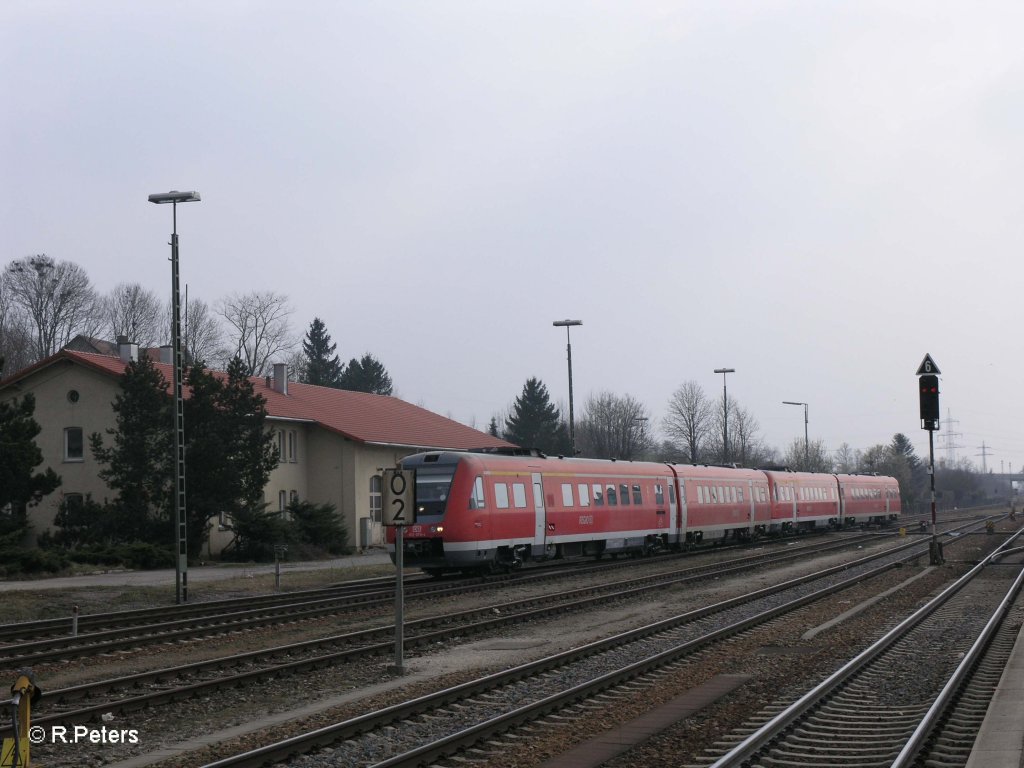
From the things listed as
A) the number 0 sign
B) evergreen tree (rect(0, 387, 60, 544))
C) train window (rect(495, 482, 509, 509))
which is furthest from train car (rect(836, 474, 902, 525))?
the number 0 sign

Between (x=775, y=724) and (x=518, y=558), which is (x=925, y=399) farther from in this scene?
(x=775, y=724)

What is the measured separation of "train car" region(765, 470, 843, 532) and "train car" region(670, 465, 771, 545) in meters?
1.45

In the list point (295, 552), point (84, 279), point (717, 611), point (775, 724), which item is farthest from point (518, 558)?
point (84, 279)

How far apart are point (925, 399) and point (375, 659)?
18.6 m

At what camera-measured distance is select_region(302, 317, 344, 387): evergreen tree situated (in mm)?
103319

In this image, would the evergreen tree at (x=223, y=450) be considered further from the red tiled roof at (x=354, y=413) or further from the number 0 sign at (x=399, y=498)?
the number 0 sign at (x=399, y=498)

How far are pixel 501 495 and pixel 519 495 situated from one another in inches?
39.8

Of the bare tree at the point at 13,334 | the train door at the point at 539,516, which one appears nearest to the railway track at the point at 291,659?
the train door at the point at 539,516

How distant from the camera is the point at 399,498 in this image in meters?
14.4

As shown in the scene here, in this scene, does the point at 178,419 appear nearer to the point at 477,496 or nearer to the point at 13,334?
the point at 477,496

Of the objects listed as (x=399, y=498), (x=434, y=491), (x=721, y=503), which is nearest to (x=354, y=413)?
(x=721, y=503)

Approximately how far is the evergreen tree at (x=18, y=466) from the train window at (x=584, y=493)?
53.7 ft

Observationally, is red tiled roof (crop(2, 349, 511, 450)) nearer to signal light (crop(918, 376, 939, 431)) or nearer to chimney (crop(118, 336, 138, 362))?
chimney (crop(118, 336, 138, 362))

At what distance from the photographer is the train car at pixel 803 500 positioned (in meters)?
51.7
